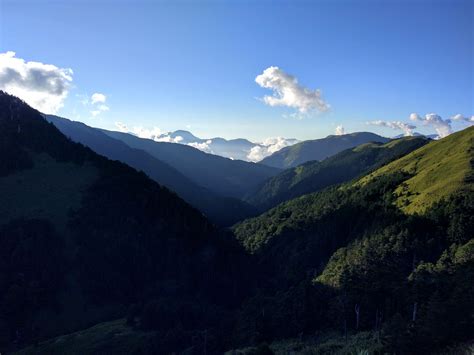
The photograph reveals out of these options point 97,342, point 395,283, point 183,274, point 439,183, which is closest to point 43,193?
point 183,274

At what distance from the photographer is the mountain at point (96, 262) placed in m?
132

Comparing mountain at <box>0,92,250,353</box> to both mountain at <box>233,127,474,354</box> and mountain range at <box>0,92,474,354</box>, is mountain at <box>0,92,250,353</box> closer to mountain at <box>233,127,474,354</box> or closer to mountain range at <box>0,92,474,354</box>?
mountain range at <box>0,92,474,354</box>

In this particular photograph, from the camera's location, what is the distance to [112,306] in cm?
15012

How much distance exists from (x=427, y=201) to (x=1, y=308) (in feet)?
559

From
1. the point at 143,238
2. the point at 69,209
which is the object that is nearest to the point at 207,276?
the point at 143,238

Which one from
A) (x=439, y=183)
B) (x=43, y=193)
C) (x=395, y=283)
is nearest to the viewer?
(x=395, y=283)

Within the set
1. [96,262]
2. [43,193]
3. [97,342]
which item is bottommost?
[97,342]

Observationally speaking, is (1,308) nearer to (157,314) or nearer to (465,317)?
(157,314)

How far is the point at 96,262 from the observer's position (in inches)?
6245

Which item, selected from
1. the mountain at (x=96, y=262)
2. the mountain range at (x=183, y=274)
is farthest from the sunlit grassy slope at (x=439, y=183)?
the mountain at (x=96, y=262)

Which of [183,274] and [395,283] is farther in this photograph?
[183,274]

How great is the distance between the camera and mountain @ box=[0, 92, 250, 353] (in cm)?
13200

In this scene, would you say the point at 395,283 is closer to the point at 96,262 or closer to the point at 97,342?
the point at 97,342

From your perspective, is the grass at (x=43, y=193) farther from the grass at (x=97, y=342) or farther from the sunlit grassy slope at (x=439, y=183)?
the sunlit grassy slope at (x=439, y=183)
